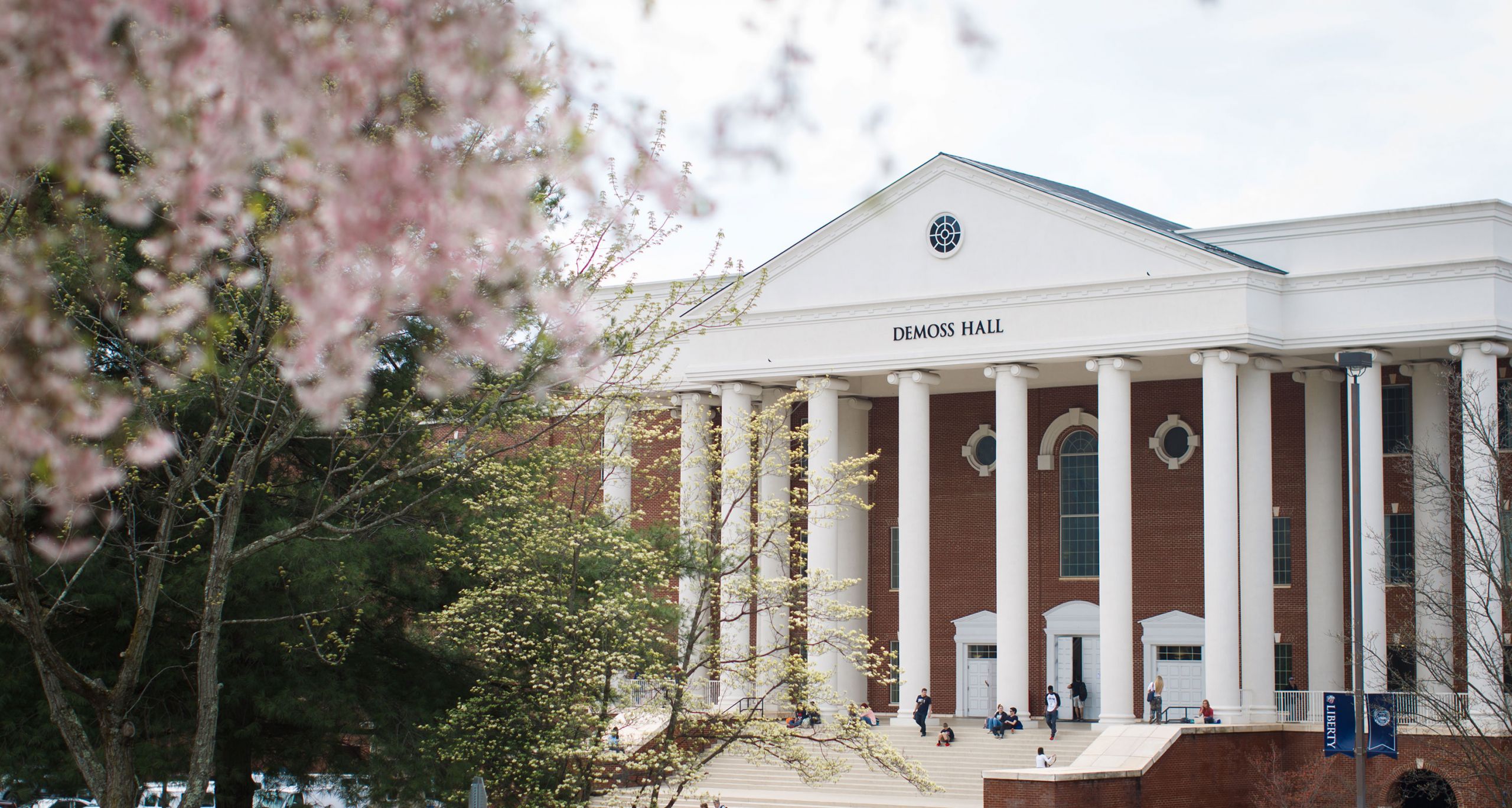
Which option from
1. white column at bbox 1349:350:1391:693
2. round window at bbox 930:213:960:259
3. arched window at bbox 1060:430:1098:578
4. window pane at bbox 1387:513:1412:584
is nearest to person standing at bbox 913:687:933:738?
arched window at bbox 1060:430:1098:578

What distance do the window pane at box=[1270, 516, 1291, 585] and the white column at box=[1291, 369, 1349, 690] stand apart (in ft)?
4.35

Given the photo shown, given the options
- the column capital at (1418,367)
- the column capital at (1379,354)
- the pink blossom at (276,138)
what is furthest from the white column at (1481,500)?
the pink blossom at (276,138)

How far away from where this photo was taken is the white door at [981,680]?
144 feet

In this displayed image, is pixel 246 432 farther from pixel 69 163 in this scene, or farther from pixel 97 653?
pixel 69 163

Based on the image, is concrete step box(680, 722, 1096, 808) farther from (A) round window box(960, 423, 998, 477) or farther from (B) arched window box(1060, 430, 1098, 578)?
(A) round window box(960, 423, 998, 477)

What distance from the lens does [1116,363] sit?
3753 centimetres

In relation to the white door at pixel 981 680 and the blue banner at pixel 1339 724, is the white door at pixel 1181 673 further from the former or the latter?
the blue banner at pixel 1339 724

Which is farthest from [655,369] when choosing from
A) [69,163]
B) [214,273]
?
[69,163]

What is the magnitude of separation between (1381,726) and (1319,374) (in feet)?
32.1

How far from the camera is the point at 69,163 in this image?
6051mm

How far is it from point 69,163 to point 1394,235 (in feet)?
113

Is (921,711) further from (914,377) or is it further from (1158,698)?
(914,377)

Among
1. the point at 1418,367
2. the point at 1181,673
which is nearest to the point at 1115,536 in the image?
the point at 1181,673

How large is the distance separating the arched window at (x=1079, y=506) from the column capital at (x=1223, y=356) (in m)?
6.77
